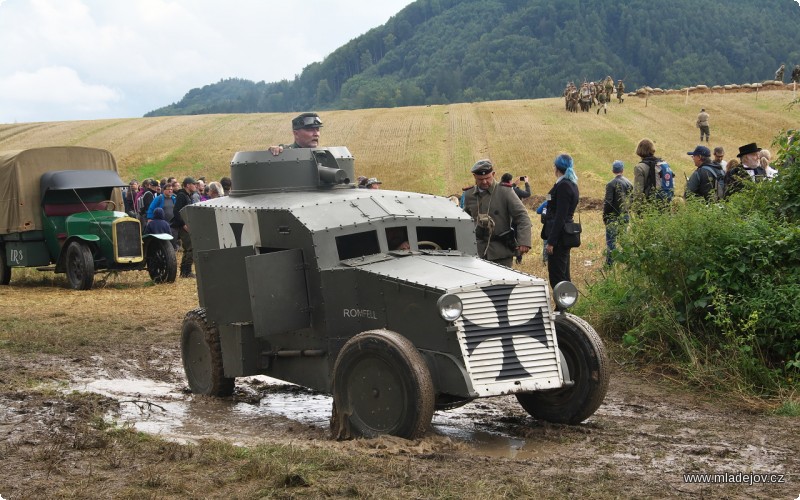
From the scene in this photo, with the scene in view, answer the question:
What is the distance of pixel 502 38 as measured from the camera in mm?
139125

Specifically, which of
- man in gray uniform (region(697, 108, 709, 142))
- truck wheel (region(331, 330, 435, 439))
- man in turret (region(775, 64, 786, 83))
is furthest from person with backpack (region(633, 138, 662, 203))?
man in turret (region(775, 64, 786, 83))

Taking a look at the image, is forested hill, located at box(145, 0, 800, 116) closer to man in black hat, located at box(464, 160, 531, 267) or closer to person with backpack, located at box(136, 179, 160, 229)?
person with backpack, located at box(136, 179, 160, 229)

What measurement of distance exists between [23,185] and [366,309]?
530 inches

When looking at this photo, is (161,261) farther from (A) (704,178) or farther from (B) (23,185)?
(A) (704,178)

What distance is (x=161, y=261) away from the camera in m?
18.8

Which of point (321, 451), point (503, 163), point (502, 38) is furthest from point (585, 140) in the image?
point (502, 38)

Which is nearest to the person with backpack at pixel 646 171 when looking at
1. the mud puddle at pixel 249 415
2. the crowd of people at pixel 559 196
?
the crowd of people at pixel 559 196

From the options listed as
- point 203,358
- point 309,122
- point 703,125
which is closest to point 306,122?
point 309,122

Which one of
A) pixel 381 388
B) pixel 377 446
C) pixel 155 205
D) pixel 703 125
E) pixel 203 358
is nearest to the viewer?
pixel 377 446

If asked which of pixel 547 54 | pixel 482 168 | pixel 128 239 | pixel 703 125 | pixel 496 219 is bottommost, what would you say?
pixel 496 219

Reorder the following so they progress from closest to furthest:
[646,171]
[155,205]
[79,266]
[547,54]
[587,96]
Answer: [646,171], [79,266], [155,205], [587,96], [547,54]

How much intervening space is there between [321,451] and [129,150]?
131ft

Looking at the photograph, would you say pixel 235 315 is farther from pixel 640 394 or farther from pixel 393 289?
pixel 640 394

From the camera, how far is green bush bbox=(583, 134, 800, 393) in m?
9.27
